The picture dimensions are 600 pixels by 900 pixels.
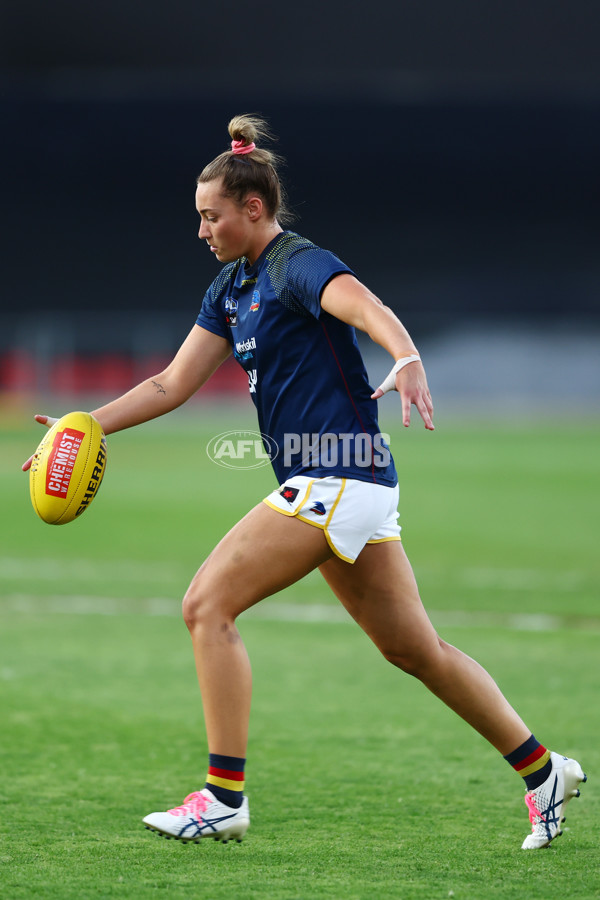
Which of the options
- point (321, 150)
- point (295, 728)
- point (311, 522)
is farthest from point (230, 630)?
point (321, 150)

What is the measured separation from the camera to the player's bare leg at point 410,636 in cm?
389

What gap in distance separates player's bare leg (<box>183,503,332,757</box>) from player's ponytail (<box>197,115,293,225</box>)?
116 centimetres

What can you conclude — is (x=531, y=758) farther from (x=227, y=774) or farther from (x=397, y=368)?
(x=397, y=368)

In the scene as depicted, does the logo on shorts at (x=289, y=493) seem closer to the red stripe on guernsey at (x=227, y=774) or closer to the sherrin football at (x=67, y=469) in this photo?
the sherrin football at (x=67, y=469)

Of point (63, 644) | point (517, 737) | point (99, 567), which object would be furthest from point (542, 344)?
point (517, 737)

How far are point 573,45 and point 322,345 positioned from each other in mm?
32487

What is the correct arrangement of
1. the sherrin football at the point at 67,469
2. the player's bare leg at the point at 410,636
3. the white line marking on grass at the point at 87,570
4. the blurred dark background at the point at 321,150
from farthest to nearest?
the blurred dark background at the point at 321,150 < the white line marking on grass at the point at 87,570 < the sherrin football at the point at 67,469 < the player's bare leg at the point at 410,636

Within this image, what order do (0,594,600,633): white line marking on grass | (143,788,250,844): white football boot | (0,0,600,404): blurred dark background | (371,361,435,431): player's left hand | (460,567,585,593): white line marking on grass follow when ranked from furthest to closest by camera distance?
(0,0,600,404): blurred dark background
(460,567,585,593): white line marking on grass
(0,594,600,633): white line marking on grass
(143,788,250,844): white football boot
(371,361,435,431): player's left hand

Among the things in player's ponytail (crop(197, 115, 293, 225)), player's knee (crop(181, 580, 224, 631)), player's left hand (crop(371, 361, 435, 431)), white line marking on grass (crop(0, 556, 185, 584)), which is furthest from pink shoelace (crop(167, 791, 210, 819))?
white line marking on grass (crop(0, 556, 185, 584))

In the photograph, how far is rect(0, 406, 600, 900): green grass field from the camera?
3674mm

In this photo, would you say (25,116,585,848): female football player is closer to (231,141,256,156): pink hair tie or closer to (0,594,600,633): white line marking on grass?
(231,141,256,156): pink hair tie

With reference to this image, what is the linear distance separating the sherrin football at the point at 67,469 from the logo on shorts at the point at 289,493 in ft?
2.57

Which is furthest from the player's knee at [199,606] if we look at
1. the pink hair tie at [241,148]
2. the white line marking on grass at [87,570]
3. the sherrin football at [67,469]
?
the white line marking on grass at [87,570]

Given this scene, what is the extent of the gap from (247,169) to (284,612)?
19.1 feet
